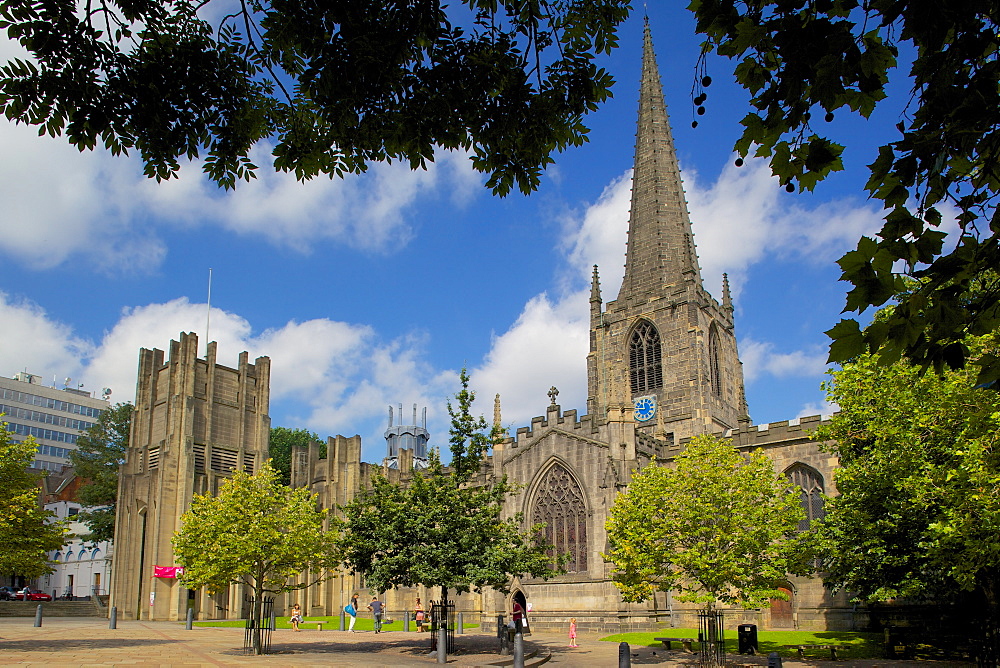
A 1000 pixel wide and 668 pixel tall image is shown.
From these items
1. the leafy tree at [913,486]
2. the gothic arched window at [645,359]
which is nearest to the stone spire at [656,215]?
the gothic arched window at [645,359]

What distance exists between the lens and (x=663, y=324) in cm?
5153

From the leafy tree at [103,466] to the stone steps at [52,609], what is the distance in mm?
5527

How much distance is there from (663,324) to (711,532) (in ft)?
103

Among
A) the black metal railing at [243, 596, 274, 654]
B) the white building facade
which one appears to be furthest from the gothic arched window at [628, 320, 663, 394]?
the white building facade

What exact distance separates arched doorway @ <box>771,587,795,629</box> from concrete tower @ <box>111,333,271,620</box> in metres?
29.5

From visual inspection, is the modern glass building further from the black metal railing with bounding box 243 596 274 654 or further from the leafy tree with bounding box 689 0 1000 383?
the leafy tree with bounding box 689 0 1000 383

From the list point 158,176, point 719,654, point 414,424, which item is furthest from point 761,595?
point 414,424

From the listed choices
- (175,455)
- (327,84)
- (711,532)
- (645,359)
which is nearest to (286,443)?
(175,455)

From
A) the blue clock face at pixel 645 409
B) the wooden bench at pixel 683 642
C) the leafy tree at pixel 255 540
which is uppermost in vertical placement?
the blue clock face at pixel 645 409

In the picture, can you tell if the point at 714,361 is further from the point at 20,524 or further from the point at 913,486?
the point at 20,524

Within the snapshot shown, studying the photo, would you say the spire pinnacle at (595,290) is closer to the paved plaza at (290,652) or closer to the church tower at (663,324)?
the church tower at (663,324)

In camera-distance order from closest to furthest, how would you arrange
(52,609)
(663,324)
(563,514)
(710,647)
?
(710,647) < (563,514) < (52,609) < (663,324)

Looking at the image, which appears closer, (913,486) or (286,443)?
(913,486)

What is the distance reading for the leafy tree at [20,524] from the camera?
69.4 feet
